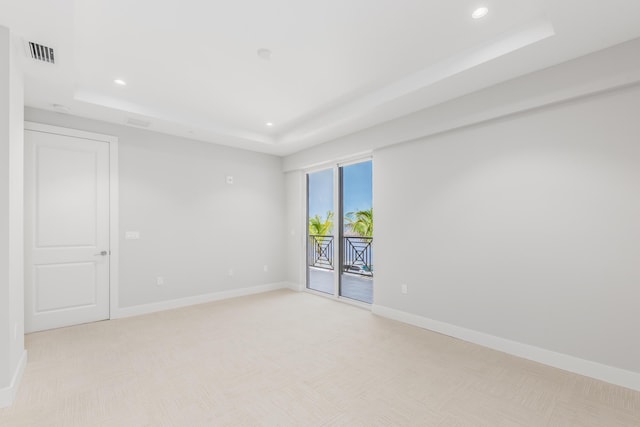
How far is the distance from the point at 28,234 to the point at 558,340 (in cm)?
562

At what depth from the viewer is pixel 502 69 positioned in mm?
2705

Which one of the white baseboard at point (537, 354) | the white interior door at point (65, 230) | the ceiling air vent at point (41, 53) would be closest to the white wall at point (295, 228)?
the white baseboard at point (537, 354)

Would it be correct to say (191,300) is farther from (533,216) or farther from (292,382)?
(533,216)

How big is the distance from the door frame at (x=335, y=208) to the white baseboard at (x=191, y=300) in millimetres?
693

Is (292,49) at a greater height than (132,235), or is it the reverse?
(292,49)

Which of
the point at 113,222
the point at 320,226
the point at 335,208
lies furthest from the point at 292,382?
the point at 320,226

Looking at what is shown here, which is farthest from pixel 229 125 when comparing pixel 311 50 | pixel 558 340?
pixel 558 340

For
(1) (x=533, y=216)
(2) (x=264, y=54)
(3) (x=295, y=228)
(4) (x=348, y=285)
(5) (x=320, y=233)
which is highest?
(2) (x=264, y=54)

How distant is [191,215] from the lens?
15.7ft

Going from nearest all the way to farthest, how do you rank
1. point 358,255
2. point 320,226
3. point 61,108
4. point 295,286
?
Answer: 1. point 61,108
2. point 295,286
3. point 320,226
4. point 358,255

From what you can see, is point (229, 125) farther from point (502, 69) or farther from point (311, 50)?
point (502, 69)

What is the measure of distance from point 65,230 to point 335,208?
3669 millimetres

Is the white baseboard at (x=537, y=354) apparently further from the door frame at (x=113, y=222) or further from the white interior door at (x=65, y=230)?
the white interior door at (x=65, y=230)

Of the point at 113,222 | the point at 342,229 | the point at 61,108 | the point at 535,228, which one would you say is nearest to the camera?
the point at 535,228
